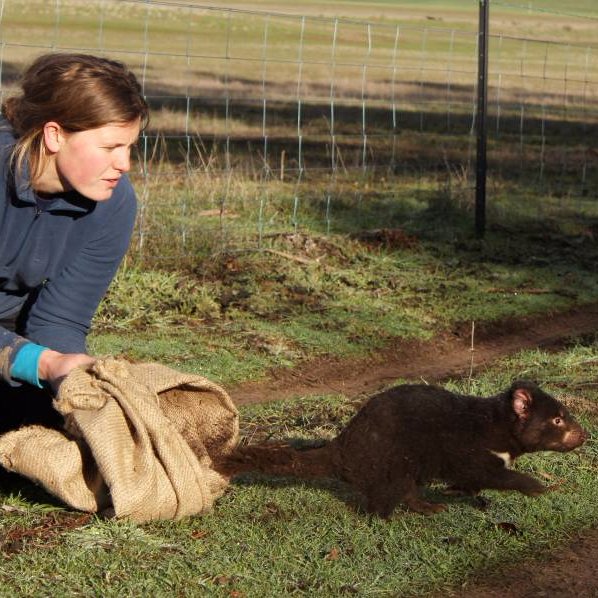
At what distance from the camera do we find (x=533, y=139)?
18.7 m

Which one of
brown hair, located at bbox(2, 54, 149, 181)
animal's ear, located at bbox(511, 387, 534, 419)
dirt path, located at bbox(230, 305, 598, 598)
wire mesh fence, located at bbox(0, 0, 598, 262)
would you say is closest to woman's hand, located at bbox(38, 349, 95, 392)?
brown hair, located at bbox(2, 54, 149, 181)

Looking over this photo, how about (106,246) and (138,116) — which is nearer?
(138,116)

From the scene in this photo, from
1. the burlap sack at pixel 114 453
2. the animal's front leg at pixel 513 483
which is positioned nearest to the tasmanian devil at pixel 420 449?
the animal's front leg at pixel 513 483

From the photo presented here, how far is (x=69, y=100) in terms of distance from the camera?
157 inches

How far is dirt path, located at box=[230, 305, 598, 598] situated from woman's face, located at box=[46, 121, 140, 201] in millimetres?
1995

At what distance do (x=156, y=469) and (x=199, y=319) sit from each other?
3546 mm

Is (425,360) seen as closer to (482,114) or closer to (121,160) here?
(121,160)

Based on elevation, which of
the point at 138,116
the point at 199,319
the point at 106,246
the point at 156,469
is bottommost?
the point at 199,319

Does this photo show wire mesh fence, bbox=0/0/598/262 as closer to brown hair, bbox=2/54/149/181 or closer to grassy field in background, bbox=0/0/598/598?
grassy field in background, bbox=0/0/598/598

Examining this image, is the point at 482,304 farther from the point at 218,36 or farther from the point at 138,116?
the point at 218,36

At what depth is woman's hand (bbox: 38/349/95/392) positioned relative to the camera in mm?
4047

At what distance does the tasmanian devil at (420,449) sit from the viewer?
14.3 feet

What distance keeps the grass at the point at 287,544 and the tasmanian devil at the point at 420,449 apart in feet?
0.44

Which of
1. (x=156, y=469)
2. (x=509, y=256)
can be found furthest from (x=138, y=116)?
(x=509, y=256)
